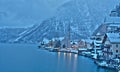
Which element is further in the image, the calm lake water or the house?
the house

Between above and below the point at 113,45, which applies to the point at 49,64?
below

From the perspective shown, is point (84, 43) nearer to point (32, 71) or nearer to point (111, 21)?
point (111, 21)

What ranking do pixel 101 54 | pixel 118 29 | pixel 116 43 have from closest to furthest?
pixel 116 43 → pixel 101 54 → pixel 118 29

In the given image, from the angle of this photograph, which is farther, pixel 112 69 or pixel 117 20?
pixel 117 20

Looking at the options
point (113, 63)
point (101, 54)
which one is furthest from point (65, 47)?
point (113, 63)

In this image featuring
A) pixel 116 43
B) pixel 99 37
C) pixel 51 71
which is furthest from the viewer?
pixel 99 37

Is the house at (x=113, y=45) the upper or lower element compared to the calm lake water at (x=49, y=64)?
upper

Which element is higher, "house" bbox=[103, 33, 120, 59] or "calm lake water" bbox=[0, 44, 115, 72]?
"house" bbox=[103, 33, 120, 59]

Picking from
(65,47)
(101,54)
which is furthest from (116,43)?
(65,47)

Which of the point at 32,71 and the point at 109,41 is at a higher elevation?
the point at 109,41

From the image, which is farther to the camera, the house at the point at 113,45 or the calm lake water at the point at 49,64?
the house at the point at 113,45
